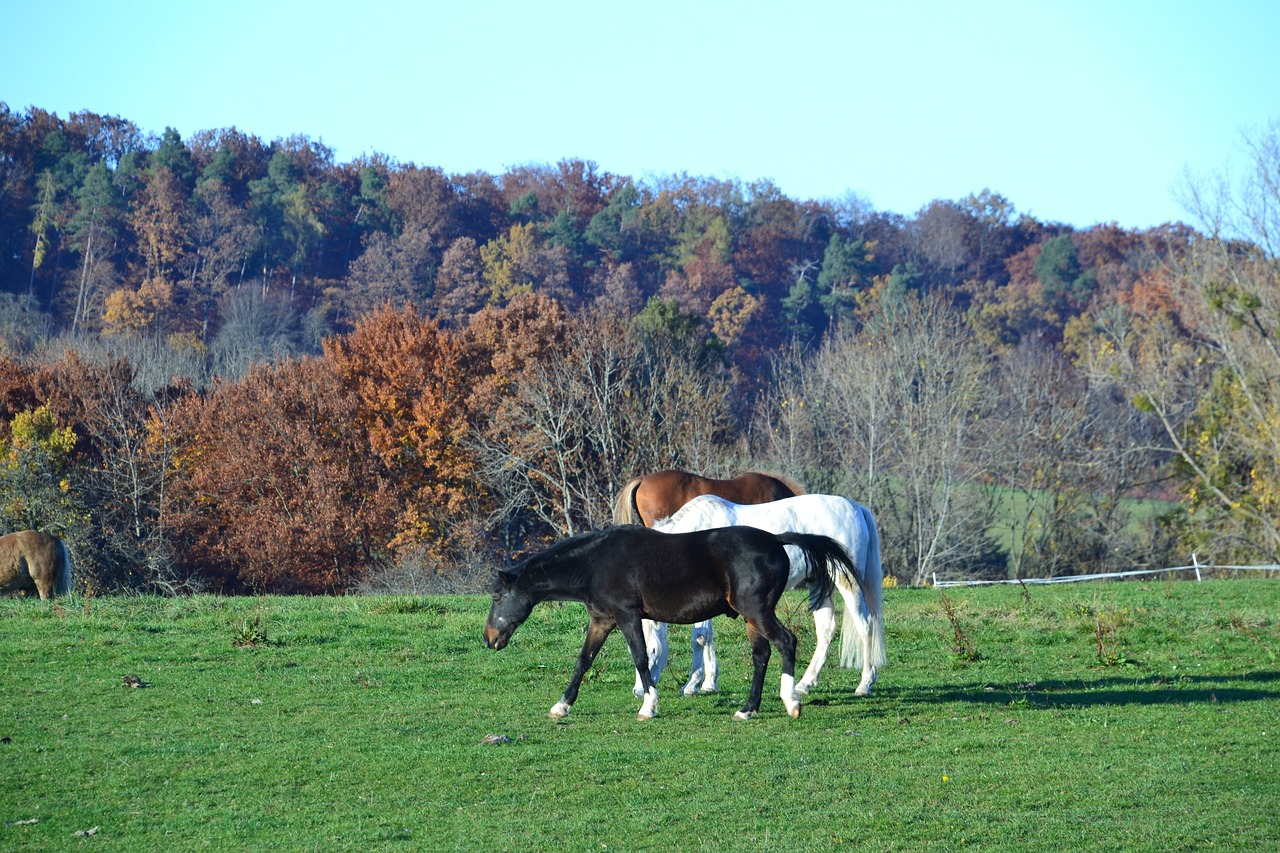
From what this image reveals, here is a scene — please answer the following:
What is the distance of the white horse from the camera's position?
35.3 ft

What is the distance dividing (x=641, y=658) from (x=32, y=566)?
42.1 ft

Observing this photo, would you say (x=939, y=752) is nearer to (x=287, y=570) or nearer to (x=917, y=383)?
(x=287, y=570)

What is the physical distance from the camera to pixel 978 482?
43.0m

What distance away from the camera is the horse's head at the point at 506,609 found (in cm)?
1021

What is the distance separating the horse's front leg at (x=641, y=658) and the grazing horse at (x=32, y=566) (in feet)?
40.9

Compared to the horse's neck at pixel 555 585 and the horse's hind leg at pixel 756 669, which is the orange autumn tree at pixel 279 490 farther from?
the horse's hind leg at pixel 756 669

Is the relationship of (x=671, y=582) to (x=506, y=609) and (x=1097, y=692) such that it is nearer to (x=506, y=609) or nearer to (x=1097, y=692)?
(x=506, y=609)

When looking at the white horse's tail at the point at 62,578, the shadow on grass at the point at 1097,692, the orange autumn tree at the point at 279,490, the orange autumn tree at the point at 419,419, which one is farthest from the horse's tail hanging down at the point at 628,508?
the orange autumn tree at the point at 279,490

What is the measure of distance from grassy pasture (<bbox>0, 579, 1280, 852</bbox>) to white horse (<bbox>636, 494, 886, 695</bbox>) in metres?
0.31

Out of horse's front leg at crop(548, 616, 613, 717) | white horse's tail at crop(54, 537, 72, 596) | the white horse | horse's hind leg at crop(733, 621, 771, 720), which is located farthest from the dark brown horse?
white horse's tail at crop(54, 537, 72, 596)

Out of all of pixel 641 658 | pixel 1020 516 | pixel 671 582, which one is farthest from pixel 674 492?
pixel 1020 516

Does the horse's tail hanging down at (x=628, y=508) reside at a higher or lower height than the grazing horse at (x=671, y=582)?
higher

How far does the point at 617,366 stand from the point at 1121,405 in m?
24.6

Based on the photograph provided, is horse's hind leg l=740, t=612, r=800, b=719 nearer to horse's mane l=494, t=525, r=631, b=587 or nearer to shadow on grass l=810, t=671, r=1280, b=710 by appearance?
shadow on grass l=810, t=671, r=1280, b=710
